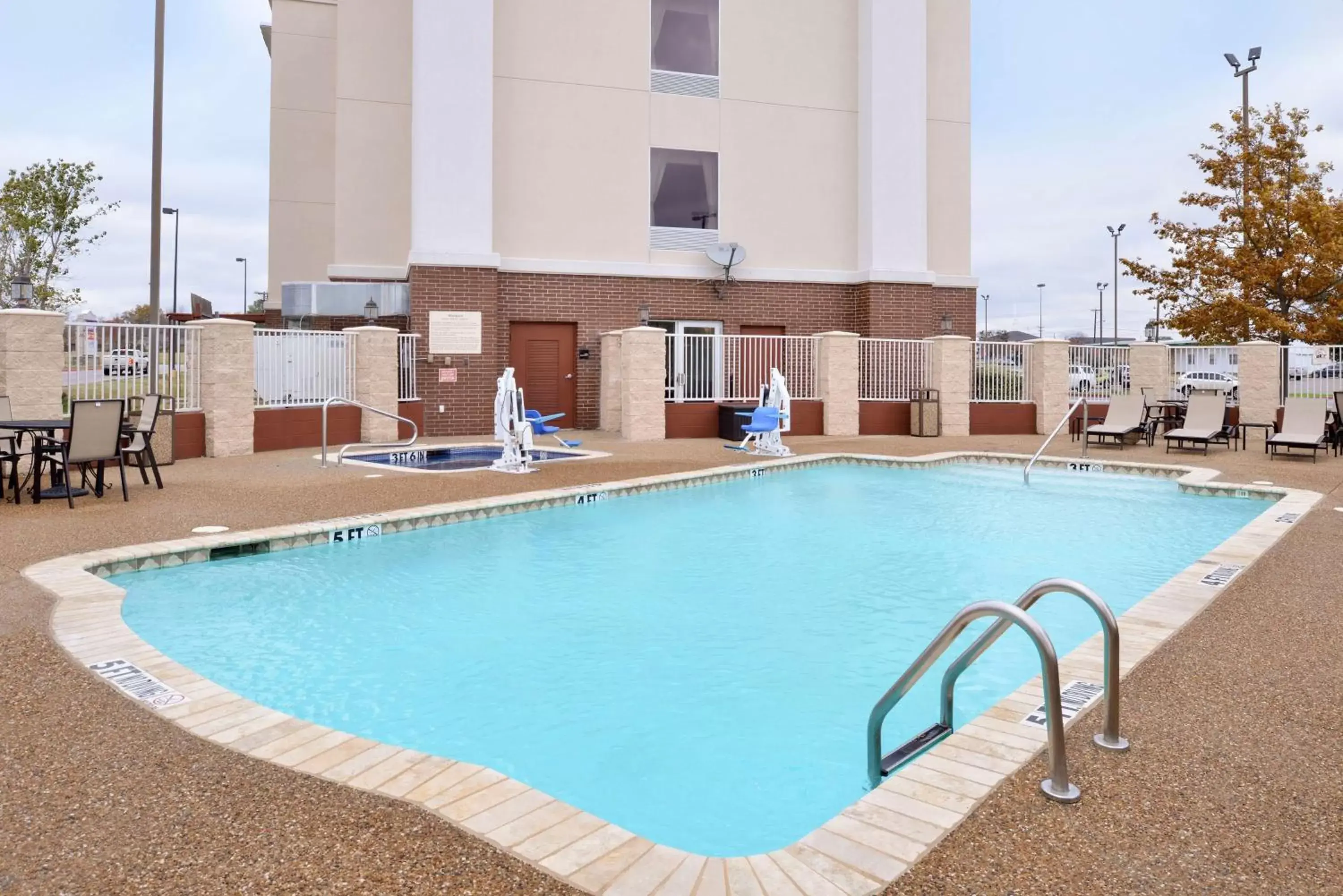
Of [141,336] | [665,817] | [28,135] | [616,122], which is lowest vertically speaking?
[665,817]

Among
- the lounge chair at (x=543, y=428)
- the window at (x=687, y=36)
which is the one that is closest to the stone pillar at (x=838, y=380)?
the lounge chair at (x=543, y=428)

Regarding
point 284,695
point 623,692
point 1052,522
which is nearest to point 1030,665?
point 623,692

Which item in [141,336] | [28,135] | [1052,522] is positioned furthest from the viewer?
[28,135]

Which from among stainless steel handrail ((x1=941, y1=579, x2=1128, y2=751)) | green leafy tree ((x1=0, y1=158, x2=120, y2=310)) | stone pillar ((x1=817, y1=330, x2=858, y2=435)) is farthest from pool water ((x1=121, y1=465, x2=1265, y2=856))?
green leafy tree ((x1=0, y1=158, x2=120, y2=310))

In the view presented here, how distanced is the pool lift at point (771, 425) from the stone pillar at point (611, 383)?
3980 millimetres

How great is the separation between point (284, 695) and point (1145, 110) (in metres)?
22.3

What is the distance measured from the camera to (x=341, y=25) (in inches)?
736

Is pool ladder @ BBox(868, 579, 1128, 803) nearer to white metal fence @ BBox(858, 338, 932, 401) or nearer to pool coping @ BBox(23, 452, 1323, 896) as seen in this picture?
pool coping @ BBox(23, 452, 1323, 896)

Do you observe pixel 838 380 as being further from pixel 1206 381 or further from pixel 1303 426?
pixel 1206 381

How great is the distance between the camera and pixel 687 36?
777 inches

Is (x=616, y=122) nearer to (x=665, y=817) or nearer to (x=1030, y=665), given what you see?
(x=1030, y=665)

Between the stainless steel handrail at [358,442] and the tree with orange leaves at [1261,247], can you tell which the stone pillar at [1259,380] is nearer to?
the tree with orange leaves at [1261,247]

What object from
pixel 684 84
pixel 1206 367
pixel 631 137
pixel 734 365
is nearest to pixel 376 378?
pixel 734 365

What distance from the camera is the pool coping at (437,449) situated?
1154 cm
